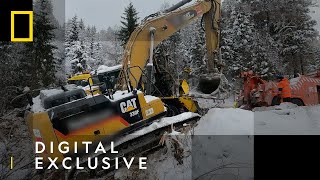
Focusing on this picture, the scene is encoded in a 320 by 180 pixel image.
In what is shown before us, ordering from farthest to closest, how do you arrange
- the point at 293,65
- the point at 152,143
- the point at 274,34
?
the point at 274,34 → the point at 293,65 → the point at 152,143

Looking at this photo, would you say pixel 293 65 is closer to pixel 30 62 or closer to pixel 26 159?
pixel 30 62

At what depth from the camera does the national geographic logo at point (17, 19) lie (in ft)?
22.7

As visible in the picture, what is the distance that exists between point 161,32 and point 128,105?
17.3ft

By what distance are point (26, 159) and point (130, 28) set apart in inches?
→ 1112

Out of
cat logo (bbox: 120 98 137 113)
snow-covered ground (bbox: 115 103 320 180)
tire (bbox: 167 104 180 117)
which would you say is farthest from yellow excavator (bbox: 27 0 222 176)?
snow-covered ground (bbox: 115 103 320 180)

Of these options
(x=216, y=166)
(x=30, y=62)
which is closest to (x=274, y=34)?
(x=30, y=62)

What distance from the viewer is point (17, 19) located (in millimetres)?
7023

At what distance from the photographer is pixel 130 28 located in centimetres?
3828

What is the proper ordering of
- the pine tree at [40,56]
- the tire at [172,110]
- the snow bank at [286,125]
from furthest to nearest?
the pine tree at [40,56], the tire at [172,110], the snow bank at [286,125]

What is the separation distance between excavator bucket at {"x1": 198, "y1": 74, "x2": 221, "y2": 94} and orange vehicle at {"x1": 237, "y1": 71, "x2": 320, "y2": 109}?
7.90 feet

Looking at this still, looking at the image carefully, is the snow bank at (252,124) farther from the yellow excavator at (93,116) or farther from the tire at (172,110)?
the tire at (172,110)

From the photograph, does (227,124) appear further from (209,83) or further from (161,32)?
(209,83)

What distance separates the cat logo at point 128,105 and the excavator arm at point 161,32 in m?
1.81

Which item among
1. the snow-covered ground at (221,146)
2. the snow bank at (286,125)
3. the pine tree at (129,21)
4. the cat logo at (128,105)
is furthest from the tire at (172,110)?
the pine tree at (129,21)
